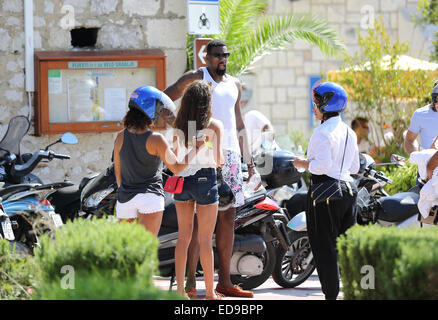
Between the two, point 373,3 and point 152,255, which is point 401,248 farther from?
point 373,3

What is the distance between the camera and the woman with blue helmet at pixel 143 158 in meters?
5.74

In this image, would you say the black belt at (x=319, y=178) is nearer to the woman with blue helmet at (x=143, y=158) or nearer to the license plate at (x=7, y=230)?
the woman with blue helmet at (x=143, y=158)

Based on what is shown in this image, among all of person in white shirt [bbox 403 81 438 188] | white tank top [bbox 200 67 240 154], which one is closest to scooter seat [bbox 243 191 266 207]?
white tank top [bbox 200 67 240 154]

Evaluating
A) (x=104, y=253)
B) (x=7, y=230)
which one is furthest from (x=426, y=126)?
(x=104, y=253)

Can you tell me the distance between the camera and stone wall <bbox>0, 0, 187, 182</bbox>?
9789mm

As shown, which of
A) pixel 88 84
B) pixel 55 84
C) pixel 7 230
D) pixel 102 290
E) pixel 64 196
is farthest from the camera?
pixel 88 84

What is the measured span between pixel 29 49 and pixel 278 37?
14.0 ft

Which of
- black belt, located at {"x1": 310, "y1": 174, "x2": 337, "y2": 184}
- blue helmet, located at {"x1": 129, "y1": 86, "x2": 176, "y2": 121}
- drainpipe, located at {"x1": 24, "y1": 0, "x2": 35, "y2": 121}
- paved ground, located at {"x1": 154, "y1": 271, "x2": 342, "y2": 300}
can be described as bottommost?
paved ground, located at {"x1": 154, "y1": 271, "x2": 342, "y2": 300}

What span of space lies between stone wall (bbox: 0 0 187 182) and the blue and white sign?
73cm

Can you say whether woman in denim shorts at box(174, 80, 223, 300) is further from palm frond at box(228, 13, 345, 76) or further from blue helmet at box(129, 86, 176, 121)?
palm frond at box(228, 13, 345, 76)

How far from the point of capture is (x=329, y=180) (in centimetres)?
588

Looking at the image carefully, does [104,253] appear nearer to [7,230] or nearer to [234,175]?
[234,175]

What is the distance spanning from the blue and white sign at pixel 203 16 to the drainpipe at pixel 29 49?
181 cm
